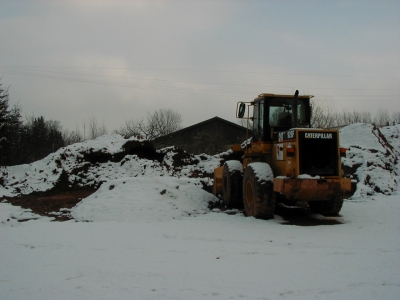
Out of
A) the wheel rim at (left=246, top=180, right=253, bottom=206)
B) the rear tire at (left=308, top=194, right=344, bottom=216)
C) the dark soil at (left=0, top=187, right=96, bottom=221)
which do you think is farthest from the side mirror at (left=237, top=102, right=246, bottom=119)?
the dark soil at (left=0, top=187, right=96, bottom=221)

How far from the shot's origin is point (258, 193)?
941cm

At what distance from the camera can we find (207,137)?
32.4 meters

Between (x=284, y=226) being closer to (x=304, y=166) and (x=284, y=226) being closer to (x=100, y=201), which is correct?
(x=304, y=166)

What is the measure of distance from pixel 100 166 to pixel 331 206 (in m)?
10.6

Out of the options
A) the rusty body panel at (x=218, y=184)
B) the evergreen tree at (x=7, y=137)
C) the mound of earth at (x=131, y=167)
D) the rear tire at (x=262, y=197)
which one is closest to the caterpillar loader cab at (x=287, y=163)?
the rear tire at (x=262, y=197)

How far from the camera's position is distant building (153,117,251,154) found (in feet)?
98.6

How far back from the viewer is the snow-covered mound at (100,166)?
16.0 meters

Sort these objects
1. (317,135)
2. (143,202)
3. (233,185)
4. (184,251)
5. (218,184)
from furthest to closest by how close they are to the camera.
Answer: (218,184), (233,185), (143,202), (317,135), (184,251)

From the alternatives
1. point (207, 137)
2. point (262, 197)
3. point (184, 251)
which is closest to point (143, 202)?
point (262, 197)

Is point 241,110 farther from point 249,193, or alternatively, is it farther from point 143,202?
point 143,202

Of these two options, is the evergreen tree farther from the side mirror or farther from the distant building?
the side mirror

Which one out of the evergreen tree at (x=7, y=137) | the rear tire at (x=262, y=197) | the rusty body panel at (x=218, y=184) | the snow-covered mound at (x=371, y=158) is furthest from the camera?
the evergreen tree at (x=7, y=137)

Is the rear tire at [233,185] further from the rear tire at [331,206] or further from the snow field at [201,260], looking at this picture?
the rear tire at [331,206]

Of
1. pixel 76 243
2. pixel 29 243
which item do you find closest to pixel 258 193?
pixel 76 243
